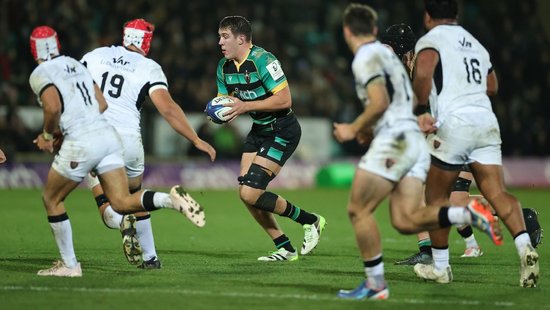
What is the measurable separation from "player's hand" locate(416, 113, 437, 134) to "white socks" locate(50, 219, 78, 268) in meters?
3.52

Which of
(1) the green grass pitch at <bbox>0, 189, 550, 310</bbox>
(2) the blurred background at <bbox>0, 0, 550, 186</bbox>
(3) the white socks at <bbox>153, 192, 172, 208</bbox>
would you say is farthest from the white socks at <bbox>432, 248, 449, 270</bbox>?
(2) the blurred background at <bbox>0, 0, 550, 186</bbox>

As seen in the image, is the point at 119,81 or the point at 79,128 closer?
the point at 79,128

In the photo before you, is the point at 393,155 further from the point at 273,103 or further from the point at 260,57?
the point at 260,57

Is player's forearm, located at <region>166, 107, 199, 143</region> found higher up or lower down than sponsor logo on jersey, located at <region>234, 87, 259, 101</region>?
higher up

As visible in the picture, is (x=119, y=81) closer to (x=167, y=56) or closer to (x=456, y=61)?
(x=456, y=61)

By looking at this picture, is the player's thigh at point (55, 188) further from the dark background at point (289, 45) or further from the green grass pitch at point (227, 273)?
the dark background at point (289, 45)

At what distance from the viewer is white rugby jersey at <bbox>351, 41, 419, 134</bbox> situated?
333 inches

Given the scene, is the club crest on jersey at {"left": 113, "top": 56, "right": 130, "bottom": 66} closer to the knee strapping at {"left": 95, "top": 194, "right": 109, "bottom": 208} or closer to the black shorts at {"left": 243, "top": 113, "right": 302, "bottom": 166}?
the knee strapping at {"left": 95, "top": 194, "right": 109, "bottom": 208}

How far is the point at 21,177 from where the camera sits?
73.8ft

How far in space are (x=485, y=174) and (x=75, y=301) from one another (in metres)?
4.12

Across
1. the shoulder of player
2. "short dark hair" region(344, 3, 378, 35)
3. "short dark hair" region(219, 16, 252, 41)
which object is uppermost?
"short dark hair" region(344, 3, 378, 35)

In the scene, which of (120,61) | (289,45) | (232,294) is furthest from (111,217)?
(289,45)

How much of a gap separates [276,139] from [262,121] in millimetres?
281

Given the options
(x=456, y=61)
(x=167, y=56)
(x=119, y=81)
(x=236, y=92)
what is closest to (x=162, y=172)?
(x=167, y=56)
